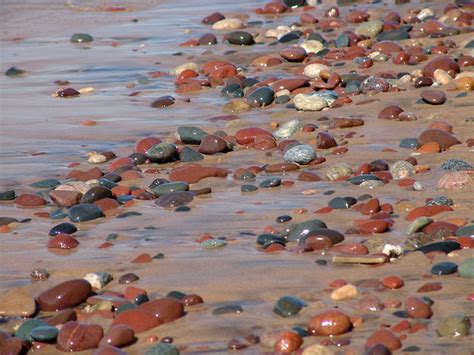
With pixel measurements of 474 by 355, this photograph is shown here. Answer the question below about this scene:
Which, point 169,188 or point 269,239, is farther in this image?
point 169,188

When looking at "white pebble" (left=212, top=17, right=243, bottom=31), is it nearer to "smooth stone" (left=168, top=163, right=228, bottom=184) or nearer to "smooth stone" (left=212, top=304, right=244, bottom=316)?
"smooth stone" (left=168, top=163, right=228, bottom=184)

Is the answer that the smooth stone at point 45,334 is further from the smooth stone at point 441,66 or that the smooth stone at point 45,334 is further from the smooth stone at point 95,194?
the smooth stone at point 441,66

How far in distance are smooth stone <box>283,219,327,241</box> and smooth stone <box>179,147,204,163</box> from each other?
147 centimetres

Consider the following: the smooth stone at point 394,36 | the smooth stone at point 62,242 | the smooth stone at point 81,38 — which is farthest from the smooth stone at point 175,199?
the smooth stone at point 81,38

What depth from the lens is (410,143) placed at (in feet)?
17.5

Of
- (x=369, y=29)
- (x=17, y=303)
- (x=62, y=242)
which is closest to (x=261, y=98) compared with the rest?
(x=369, y=29)

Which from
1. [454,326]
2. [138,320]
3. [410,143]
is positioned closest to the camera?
[454,326]

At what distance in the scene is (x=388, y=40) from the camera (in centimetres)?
841

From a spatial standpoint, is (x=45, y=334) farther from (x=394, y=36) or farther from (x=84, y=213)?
(x=394, y=36)

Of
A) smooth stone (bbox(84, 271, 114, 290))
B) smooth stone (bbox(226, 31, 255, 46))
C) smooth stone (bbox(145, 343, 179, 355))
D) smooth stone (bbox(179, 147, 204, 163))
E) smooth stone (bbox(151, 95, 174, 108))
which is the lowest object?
smooth stone (bbox(226, 31, 255, 46))

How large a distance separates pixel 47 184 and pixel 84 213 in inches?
25.6

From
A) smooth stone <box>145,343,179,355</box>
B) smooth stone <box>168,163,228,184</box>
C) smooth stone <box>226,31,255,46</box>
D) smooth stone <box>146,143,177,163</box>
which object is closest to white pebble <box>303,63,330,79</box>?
smooth stone <box>226,31,255,46</box>

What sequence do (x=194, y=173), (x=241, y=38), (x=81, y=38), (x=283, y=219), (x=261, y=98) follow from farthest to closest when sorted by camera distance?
1. (x=81, y=38)
2. (x=241, y=38)
3. (x=261, y=98)
4. (x=194, y=173)
5. (x=283, y=219)

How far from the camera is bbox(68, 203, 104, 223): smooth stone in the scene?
4469 mm
